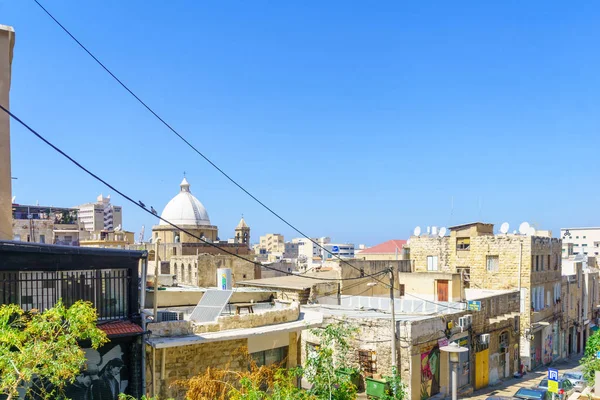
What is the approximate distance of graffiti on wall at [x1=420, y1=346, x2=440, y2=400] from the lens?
19672 millimetres

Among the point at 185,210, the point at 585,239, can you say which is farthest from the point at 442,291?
the point at 585,239

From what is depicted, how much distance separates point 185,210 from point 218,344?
158 feet

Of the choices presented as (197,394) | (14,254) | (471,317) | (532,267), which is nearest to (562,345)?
(532,267)

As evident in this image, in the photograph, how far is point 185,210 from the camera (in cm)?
5888

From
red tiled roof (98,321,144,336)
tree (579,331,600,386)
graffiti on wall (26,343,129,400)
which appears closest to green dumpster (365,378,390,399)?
tree (579,331,600,386)

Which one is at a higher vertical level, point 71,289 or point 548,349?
point 71,289

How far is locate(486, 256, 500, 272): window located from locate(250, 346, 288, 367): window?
24330 mm

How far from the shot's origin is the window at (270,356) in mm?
13203

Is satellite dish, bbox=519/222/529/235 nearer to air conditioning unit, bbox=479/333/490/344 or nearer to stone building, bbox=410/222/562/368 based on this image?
stone building, bbox=410/222/562/368

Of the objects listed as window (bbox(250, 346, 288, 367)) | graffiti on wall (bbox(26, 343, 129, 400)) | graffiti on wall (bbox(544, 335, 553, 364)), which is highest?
graffiti on wall (bbox(26, 343, 129, 400))

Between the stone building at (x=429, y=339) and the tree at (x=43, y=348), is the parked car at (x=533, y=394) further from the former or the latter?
the tree at (x=43, y=348)

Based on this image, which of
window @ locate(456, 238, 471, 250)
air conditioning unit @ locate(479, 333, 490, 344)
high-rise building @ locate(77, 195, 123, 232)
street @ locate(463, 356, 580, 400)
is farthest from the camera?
high-rise building @ locate(77, 195, 123, 232)

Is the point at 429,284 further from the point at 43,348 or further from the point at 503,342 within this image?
the point at 43,348

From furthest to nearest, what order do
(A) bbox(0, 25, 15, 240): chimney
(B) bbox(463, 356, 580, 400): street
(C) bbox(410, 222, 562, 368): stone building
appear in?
1. (C) bbox(410, 222, 562, 368): stone building
2. (B) bbox(463, 356, 580, 400): street
3. (A) bbox(0, 25, 15, 240): chimney
